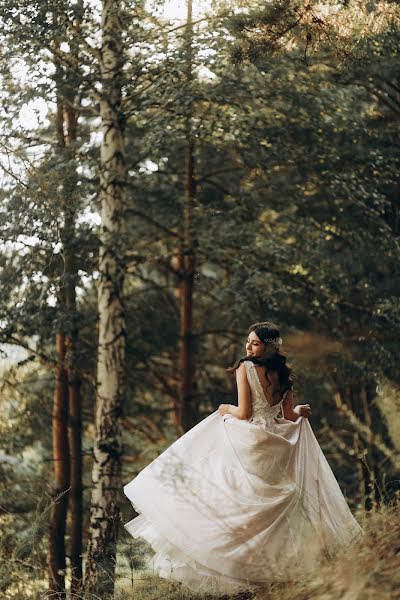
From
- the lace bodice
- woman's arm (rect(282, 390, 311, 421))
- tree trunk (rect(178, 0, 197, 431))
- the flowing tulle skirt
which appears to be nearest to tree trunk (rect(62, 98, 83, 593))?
tree trunk (rect(178, 0, 197, 431))

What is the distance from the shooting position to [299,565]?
5742mm

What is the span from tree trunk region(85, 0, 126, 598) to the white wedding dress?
2.95 m

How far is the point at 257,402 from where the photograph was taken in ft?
22.4

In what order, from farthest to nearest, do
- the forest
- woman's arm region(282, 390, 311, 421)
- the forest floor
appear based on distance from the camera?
the forest
woman's arm region(282, 390, 311, 421)
the forest floor

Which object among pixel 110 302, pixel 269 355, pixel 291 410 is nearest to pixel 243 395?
pixel 269 355

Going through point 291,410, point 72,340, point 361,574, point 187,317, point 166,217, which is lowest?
point 361,574

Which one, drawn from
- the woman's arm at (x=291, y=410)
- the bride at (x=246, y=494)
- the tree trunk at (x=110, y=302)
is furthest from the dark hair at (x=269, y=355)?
the tree trunk at (x=110, y=302)

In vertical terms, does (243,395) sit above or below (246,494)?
above

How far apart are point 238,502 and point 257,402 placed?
81cm

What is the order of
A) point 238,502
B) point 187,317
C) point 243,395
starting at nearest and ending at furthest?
point 238,502 → point 243,395 → point 187,317

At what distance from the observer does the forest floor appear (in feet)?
13.3

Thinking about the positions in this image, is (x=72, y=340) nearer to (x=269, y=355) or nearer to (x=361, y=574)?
(x=269, y=355)

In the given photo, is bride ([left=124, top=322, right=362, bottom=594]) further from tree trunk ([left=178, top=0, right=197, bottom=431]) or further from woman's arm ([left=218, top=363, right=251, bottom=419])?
tree trunk ([left=178, top=0, right=197, bottom=431])

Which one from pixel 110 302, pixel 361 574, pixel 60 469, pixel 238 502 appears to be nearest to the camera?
pixel 361 574
